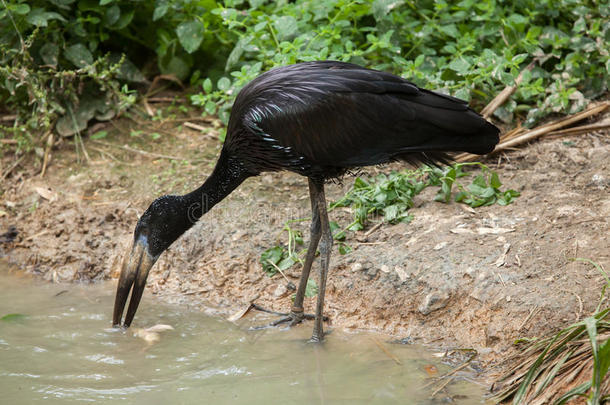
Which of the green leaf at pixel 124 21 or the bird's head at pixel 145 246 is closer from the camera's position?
the bird's head at pixel 145 246

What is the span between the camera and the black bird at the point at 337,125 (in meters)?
4.47

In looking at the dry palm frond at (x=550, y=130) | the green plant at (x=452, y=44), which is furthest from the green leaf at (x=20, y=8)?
the dry palm frond at (x=550, y=130)

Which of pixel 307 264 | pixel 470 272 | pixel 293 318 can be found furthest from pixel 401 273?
pixel 293 318

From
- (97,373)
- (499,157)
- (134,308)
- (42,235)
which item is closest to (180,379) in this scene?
(97,373)

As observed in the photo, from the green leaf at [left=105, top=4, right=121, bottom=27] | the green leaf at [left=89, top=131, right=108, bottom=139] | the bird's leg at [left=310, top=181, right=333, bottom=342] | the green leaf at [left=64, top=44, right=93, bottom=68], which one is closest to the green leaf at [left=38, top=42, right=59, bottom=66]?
the green leaf at [left=64, top=44, right=93, bottom=68]

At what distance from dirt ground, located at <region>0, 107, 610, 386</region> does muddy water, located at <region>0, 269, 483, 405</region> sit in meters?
0.29

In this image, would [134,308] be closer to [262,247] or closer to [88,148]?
[262,247]

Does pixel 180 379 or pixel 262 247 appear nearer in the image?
pixel 180 379

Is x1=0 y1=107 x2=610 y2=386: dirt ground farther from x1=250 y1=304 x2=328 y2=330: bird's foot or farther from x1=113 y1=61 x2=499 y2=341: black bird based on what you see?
x1=113 y1=61 x2=499 y2=341: black bird

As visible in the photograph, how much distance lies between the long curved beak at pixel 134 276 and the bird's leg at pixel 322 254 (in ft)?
3.90

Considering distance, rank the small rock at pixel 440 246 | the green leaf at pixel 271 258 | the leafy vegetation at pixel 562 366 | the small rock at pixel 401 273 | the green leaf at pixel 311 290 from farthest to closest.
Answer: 1. the green leaf at pixel 271 258
2. the green leaf at pixel 311 290
3. the small rock at pixel 440 246
4. the small rock at pixel 401 273
5. the leafy vegetation at pixel 562 366

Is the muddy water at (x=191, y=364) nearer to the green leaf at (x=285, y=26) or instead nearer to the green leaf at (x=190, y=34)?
the green leaf at (x=285, y=26)

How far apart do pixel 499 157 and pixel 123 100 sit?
3466 millimetres

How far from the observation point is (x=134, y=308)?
4852mm
